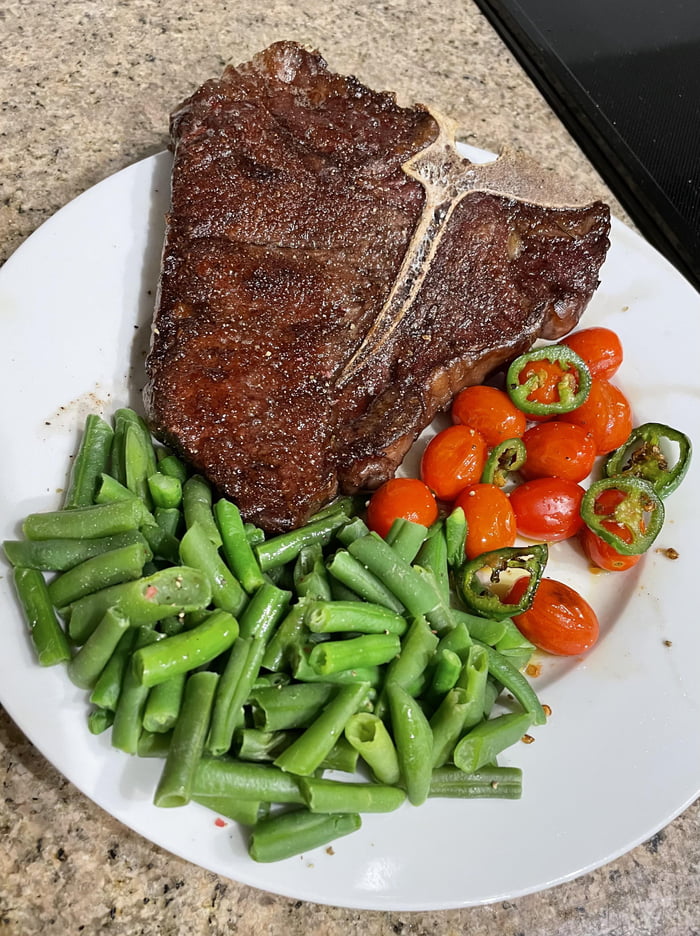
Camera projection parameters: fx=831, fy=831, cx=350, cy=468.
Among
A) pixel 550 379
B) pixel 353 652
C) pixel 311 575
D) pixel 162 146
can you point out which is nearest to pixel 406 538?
pixel 311 575

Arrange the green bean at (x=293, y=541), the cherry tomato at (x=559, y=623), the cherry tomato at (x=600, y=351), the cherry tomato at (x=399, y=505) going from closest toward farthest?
the green bean at (x=293, y=541), the cherry tomato at (x=559, y=623), the cherry tomato at (x=399, y=505), the cherry tomato at (x=600, y=351)

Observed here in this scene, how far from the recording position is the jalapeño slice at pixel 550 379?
9.16 feet

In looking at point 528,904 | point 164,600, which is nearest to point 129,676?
point 164,600

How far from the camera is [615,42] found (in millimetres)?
4180

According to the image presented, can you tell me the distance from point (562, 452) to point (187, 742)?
150 cm

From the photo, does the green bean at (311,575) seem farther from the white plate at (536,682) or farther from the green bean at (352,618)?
the white plate at (536,682)

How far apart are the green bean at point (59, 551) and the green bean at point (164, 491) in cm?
15

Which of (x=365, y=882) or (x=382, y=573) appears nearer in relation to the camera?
(x=365, y=882)

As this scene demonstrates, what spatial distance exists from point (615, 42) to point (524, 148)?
86 centimetres

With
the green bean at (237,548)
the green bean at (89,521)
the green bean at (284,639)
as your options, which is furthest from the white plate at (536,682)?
the green bean at (237,548)

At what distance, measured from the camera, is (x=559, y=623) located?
2.38 meters

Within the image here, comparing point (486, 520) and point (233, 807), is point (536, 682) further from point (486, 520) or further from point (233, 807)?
point (233, 807)

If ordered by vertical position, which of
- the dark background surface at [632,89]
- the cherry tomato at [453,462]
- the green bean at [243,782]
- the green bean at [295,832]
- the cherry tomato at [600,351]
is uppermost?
the dark background surface at [632,89]

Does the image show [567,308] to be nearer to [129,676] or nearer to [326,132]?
[326,132]
